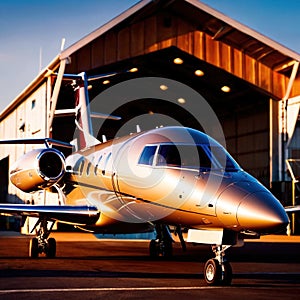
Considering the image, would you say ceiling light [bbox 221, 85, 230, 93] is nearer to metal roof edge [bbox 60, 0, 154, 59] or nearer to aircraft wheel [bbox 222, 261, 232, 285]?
metal roof edge [bbox 60, 0, 154, 59]

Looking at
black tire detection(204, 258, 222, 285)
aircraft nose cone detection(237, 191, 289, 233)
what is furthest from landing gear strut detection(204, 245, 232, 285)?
aircraft nose cone detection(237, 191, 289, 233)

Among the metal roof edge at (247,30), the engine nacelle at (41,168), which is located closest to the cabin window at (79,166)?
the engine nacelle at (41,168)

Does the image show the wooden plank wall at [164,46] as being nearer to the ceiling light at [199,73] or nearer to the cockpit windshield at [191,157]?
the ceiling light at [199,73]

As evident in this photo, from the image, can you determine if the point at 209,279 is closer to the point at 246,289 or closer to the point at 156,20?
the point at 246,289

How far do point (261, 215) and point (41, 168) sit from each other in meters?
8.34

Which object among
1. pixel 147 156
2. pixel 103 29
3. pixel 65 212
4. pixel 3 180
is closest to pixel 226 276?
pixel 147 156

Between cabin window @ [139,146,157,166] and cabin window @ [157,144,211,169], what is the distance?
0.69 ft

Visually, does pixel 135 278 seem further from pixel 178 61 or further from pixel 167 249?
pixel 178 61

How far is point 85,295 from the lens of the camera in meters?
9.02

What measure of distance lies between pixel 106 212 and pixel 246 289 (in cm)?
554

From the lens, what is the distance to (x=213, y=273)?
10336 millimetres

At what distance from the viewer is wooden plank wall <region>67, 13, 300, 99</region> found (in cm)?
2878

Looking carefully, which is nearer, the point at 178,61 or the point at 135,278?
the point at 135,278

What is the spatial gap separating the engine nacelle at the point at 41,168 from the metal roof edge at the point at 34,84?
10690mm
